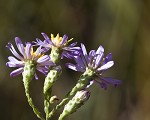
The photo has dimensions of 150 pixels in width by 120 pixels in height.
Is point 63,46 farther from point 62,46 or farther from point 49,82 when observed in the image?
point 49,82

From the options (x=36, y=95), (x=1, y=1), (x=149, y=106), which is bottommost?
(x=149, y=106)

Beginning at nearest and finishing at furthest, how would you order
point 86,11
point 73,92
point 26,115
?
point 73,92
point 26,115
point 86,11

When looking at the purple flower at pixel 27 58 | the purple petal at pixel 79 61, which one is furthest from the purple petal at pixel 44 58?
the purple petal at pixel 79 61

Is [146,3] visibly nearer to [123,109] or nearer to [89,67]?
[123,109]

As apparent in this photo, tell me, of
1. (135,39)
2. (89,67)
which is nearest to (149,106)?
(135,39)

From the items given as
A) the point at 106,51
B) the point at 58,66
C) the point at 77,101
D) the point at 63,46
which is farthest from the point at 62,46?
the point at 106,51

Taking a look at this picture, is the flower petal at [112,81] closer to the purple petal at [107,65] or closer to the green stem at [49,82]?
the purple petal at [107,65]
